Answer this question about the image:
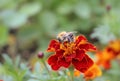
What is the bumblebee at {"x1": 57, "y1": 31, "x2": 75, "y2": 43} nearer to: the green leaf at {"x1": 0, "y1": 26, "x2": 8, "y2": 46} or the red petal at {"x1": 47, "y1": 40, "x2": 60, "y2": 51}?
the red petal at {"x1": 47, "y1": 40, "x2": 60, "y2": 51}

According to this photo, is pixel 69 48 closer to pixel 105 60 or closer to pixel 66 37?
pixel 66 37

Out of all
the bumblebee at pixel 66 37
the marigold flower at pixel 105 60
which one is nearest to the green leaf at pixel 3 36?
the marigold flower at pixel 105 60

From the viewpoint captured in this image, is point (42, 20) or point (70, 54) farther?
point (42, 20)

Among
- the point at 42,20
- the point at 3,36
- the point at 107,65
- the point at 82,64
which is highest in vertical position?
the point at 42,20

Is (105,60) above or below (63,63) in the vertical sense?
above

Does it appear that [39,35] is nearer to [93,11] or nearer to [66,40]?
[93,11]

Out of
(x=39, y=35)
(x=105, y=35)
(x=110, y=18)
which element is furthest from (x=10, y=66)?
(x=39, y=35)

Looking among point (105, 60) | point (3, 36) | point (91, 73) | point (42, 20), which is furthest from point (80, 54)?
point (42, 20)

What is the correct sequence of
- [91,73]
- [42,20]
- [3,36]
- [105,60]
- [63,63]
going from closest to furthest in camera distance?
[63,63], [91,73], [105,60], [3,36], [42,20]
